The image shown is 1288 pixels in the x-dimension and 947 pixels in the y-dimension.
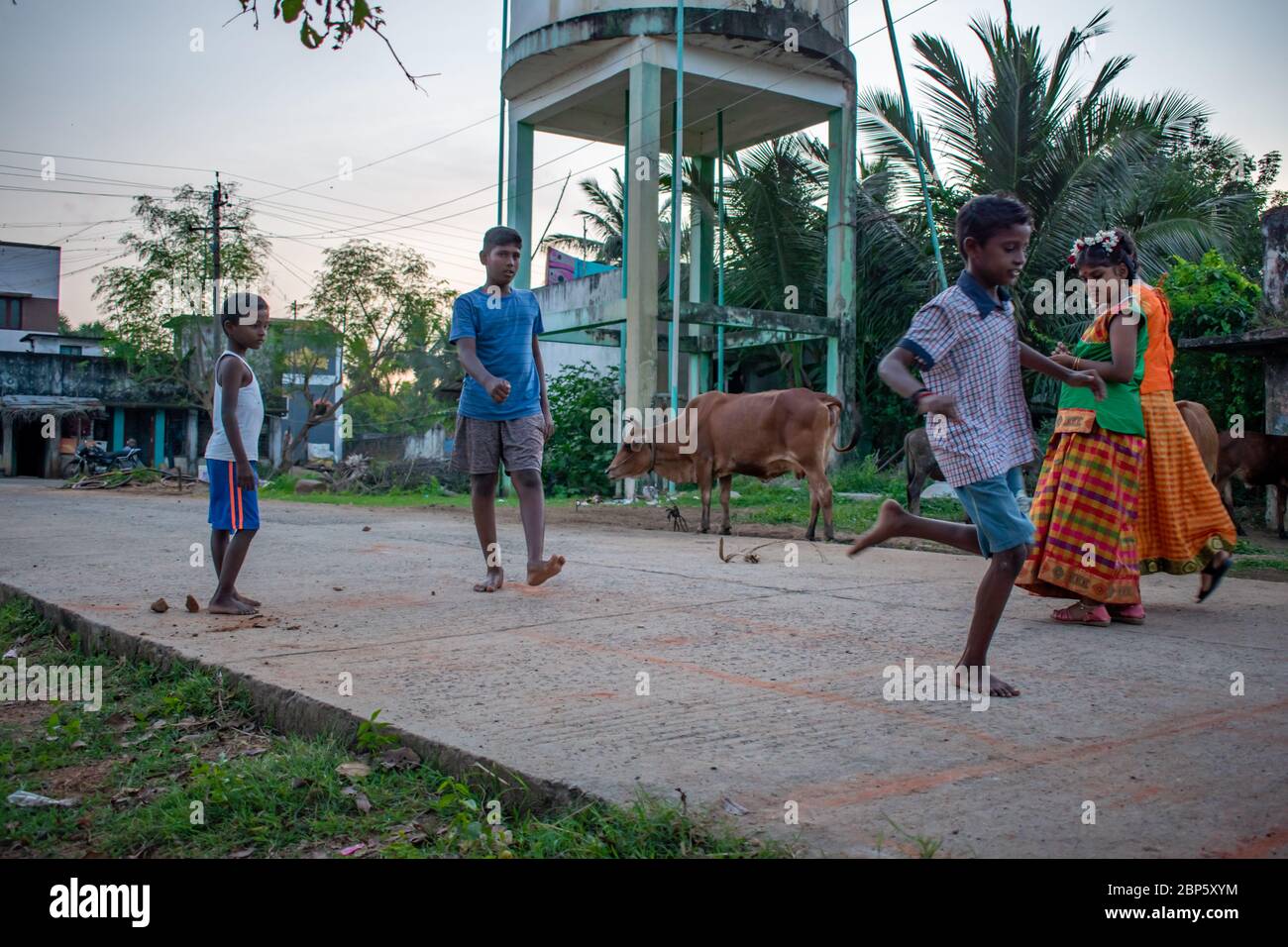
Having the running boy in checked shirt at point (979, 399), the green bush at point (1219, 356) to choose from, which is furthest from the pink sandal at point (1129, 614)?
the green bush at point (1219, 356)

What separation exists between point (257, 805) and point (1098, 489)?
3757mm

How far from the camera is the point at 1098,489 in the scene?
4816 millimetres

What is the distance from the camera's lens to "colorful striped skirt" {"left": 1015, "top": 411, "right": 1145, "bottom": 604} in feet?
15.4

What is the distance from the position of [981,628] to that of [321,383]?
48.0m

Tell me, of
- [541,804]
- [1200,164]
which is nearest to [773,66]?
[1200,164]

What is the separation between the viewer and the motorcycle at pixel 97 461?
32562 millimetres

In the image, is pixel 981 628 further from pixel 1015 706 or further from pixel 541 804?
pixel 541 804

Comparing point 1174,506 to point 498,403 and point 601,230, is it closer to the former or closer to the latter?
point 498,403

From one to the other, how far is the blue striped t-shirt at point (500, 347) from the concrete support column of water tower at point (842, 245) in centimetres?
1183

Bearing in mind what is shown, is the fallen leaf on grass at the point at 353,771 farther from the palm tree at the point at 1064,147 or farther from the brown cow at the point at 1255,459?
the palm tree at the point at 1064,147

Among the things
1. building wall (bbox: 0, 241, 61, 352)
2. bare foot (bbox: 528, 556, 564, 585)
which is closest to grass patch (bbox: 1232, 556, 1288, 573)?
bare foot (bbox: 528, 556, 564, 585)

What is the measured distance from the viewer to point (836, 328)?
16.9 metres

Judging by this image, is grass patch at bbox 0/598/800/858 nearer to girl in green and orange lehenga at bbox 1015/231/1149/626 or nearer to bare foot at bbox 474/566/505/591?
bare foot at bbox 474/566/505/591
